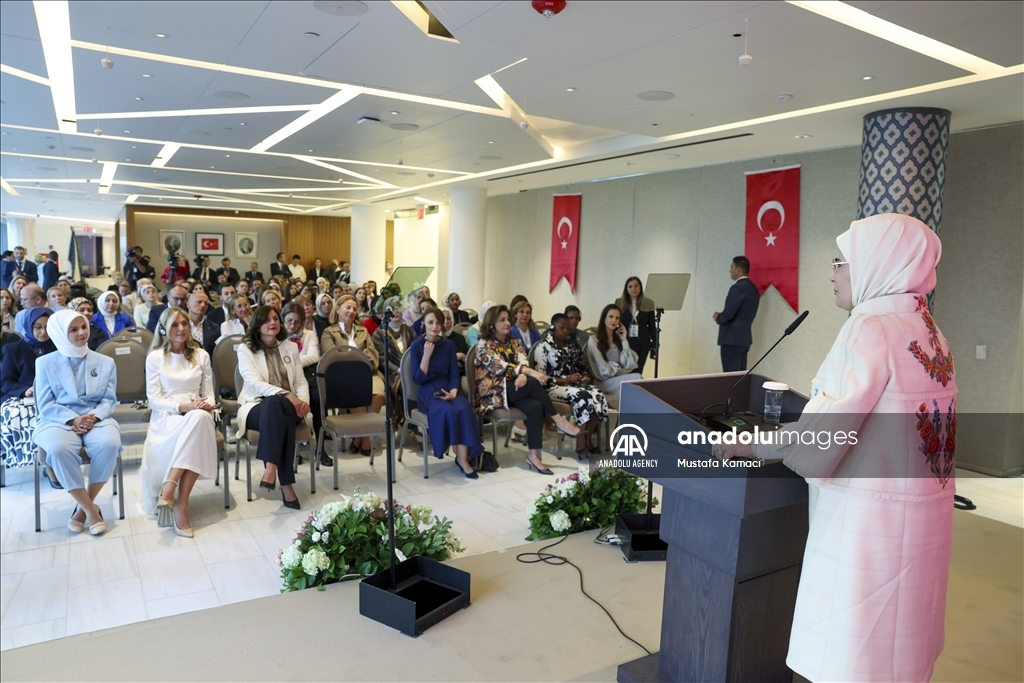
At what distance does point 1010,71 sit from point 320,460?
5947 millimetres

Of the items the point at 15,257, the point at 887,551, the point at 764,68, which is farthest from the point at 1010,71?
the point at 15,257

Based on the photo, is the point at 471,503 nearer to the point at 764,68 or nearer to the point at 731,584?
the point at 731,584

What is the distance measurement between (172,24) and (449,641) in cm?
463

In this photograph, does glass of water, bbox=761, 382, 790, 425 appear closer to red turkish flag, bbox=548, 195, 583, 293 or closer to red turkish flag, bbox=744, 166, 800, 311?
red turkish flag, bbox=744, 166, 800, 311

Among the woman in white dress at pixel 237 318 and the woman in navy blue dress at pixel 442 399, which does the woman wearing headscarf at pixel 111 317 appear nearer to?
the woman in white dress at pixel 237 318

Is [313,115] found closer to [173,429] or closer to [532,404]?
[532,404]

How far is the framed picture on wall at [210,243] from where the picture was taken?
23.1 metres

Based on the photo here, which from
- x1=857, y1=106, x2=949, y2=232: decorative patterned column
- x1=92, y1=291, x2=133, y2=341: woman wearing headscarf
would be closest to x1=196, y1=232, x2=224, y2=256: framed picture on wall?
x1=92, y1=291, x2=133, y2=341: woman wearing headscarf

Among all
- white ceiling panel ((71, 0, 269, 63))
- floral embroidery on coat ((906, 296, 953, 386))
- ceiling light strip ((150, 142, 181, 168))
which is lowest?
floral embroidery on coat ((906, 296, 953, 386))

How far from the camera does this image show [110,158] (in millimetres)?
11914

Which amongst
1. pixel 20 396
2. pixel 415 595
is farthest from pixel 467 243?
pixel 415 595

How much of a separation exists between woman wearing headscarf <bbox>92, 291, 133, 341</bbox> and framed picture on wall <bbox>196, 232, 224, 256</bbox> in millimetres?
17365

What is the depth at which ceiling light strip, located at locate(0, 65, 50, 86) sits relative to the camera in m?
6.44

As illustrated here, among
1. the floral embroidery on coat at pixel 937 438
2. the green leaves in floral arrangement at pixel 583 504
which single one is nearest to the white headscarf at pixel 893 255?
the floral embroidery on coat at pixel 937 438
